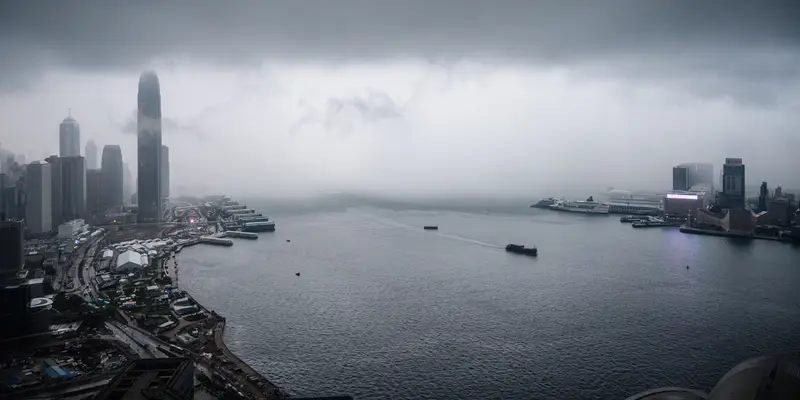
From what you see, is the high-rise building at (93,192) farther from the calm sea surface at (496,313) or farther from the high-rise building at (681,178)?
the high-rise building at (681,178)

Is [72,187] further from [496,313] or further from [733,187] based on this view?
[733,187]

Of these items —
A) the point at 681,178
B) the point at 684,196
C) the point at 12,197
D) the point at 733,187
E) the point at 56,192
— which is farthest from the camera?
the point at 681,178

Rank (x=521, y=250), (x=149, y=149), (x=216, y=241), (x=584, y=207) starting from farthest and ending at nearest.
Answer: (x=584, y=207) → (x=149, y=149) → (x=216, y=241) → (x=521, y=250)

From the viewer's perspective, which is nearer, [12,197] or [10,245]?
[10,245]

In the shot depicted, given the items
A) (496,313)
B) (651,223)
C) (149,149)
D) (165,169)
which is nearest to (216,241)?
(149,149)

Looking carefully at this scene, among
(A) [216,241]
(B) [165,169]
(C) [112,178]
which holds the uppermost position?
(B) [165,169]

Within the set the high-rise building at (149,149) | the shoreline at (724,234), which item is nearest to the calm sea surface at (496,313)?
the shoreline at (724,234)

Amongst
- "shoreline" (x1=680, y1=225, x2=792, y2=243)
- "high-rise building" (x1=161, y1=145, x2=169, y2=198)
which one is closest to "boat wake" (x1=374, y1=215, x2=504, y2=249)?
"shoreline" (x1=680, y1=225, x2=792, y2=243)

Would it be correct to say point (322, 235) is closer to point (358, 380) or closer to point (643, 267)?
point (643, 267)

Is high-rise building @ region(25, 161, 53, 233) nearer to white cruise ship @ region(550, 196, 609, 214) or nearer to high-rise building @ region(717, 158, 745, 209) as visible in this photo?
white cruise ship @ region(550, 196, 609, 214)
